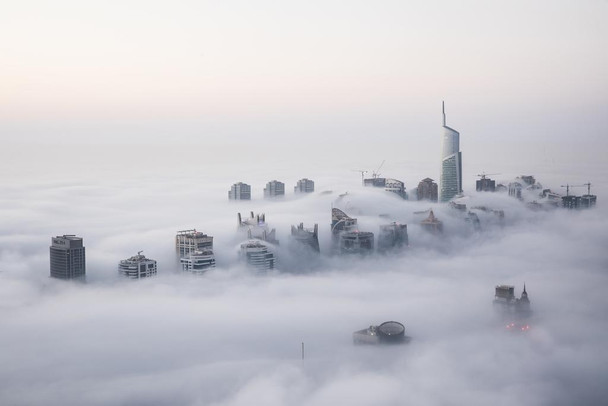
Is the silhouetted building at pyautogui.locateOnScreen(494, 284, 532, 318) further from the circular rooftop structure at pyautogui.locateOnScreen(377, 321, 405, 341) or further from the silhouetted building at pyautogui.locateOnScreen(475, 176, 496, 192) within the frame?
the silhouetted building at pyautogui.locateOnScreen(475, 176, 496, 192)

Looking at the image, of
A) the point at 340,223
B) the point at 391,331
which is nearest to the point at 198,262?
the point at 340,223

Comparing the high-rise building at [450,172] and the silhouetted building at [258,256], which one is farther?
the high-rise building at [450,172]

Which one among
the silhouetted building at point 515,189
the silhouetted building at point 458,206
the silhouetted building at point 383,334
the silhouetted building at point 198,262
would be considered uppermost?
the silhouetted building at point 515,189

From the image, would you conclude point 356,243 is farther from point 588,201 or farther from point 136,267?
point 136,267

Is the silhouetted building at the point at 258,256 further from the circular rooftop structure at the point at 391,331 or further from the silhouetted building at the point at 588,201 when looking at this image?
the silhouetted building at the point at 588,201

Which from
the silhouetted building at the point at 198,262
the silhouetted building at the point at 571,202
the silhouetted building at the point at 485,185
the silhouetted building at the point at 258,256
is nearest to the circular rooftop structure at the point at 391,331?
the silhouetted building at the point at 258,256

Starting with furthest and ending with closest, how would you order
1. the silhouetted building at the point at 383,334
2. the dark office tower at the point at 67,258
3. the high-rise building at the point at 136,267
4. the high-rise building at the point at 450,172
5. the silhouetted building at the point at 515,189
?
1. the high-rise building at the point at 450,172
2. the silhouetted building at the point at 515,189
3. the high-rise building at the point at 136,267
4. the dark office tower at the point at 67,258
5. the silhouetted building at the point at 383,334
